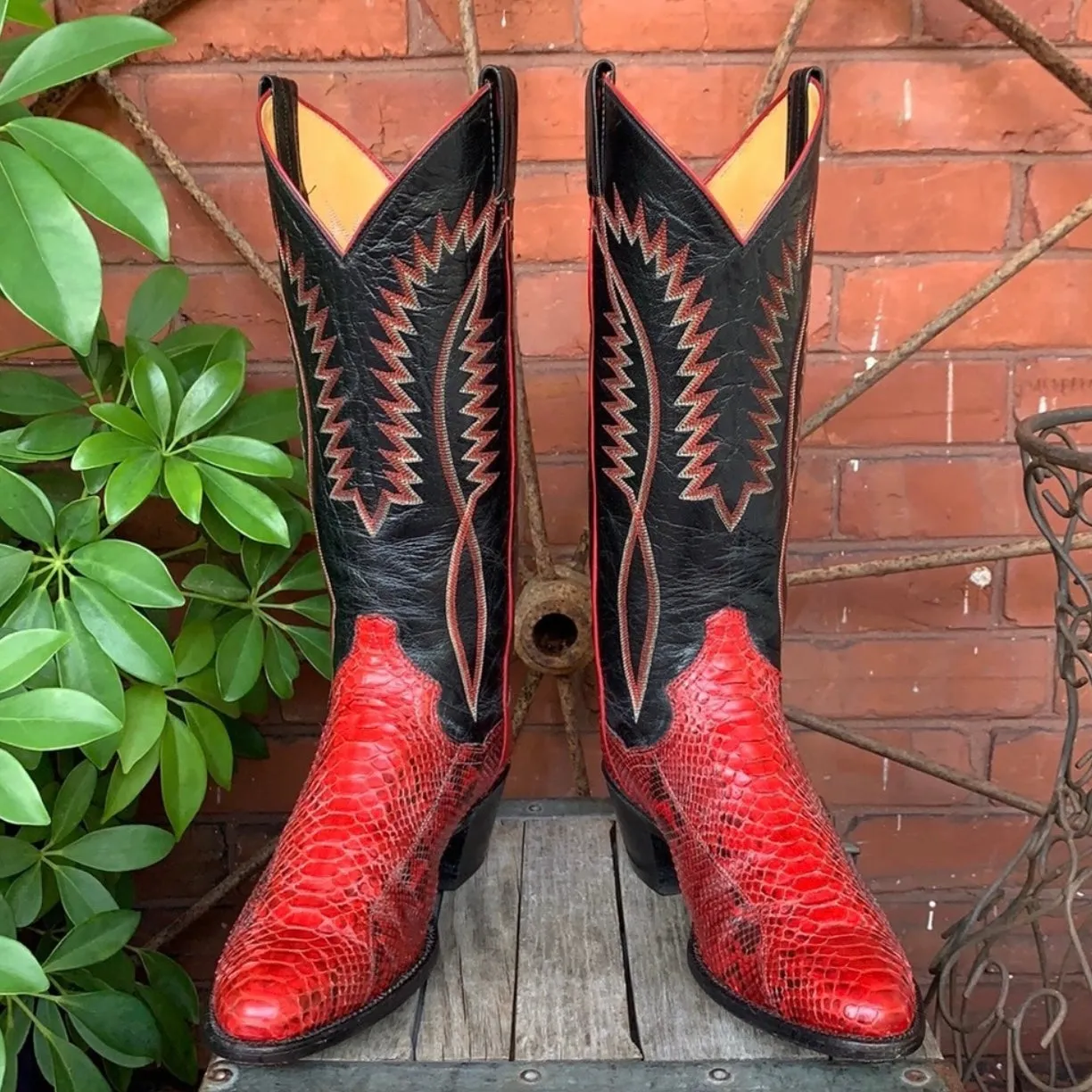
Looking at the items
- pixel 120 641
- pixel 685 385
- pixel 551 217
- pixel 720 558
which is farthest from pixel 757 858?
pixel 551 217

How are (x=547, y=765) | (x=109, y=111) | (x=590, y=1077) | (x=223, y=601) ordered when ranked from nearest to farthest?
(x=590, y=1077) → (x=223, y=601) → (x=109, y=111) → (x=547, y=765)

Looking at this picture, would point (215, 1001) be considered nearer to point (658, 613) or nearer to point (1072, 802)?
point (658, 613)

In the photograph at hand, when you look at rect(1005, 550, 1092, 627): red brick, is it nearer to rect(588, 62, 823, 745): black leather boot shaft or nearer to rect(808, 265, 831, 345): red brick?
rect(808, 265, 831, 345): red brick

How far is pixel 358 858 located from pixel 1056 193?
1004mm

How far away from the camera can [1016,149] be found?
115 cm

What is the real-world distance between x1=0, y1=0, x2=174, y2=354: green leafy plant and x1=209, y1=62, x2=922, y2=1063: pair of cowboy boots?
0.10 meters

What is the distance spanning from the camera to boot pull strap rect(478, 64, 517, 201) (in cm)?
76

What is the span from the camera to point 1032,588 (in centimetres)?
127

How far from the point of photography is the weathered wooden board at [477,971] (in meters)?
0.74

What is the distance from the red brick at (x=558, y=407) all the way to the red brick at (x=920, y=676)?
0.37m

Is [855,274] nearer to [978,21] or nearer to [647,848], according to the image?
[978,21]

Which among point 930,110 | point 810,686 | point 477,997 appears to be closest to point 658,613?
point 477,997

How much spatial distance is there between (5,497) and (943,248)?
38.7 inches

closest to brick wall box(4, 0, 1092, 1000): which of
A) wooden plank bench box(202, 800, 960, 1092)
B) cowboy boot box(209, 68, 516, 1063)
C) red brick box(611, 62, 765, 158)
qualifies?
red brick box(611, 62, 765, 158)
